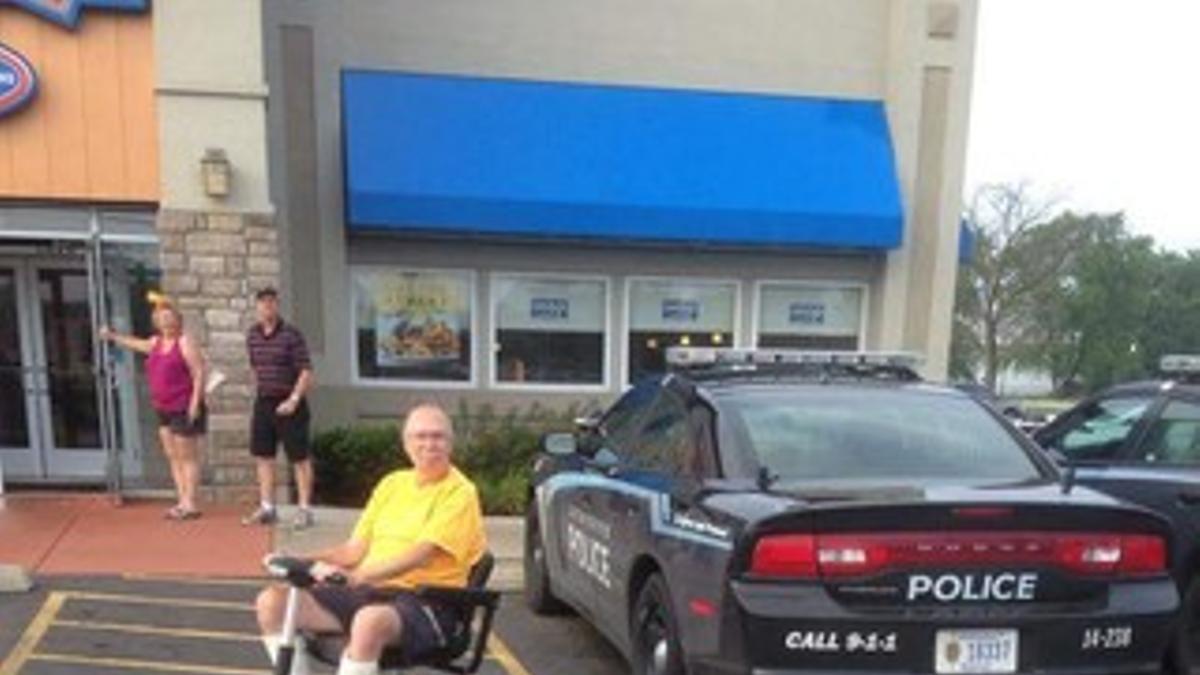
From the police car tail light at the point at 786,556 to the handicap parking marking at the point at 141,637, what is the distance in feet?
7.23

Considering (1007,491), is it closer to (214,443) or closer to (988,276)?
(214,443)

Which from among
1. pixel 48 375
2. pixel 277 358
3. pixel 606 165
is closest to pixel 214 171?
pixel 277 358

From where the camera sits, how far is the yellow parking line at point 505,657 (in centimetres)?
577

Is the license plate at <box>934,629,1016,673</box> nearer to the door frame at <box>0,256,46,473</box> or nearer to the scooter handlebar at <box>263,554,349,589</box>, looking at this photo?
the scooter handlebar at <box>263,554,349,589</box>

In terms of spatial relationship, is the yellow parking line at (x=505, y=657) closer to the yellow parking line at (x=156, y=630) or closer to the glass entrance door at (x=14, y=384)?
the yellow parking line at (x=156, y=630)

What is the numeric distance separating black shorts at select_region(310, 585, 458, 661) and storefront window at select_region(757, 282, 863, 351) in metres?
9.17

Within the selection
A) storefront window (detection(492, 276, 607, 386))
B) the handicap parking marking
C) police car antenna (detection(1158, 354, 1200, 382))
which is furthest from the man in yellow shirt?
storefront window (detection(492, 276, 607, 386))

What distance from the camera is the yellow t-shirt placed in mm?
4309

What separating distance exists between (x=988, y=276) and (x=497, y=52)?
48637 mm

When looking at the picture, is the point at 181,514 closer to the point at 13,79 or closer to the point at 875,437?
the point at 13,79

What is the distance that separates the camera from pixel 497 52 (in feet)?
40.8

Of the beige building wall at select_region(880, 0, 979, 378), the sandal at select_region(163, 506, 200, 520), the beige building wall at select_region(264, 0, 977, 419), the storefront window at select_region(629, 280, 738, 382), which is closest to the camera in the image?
the sandal at select_region(163, 506, 200, 520)

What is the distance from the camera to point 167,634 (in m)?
6.06

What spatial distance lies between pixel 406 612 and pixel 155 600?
3169 millimetres
